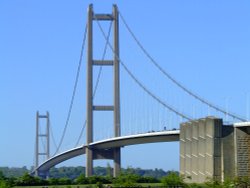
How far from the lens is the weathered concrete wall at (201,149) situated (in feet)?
127

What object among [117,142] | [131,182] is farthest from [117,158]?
[131,182]

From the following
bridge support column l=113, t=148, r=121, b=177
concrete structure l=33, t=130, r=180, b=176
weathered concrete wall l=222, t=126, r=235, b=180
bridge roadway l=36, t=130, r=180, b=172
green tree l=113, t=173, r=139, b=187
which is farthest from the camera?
bridge support column l=113, t=148, r=121, b=177

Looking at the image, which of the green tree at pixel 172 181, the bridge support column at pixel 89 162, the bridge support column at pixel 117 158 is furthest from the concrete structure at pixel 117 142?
the green tree at pixel 172 181

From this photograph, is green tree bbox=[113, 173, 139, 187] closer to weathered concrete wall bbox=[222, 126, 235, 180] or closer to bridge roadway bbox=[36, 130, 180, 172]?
weathered concrete wall bbox=[222, 126, 235, 180]

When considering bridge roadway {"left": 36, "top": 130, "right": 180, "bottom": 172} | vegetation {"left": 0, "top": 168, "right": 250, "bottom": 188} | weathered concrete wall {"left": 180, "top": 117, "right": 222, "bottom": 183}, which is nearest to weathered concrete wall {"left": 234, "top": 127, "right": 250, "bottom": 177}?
weathered concrete wall {"left": 180, "top": 117, "right": 222, "bottom": 183}

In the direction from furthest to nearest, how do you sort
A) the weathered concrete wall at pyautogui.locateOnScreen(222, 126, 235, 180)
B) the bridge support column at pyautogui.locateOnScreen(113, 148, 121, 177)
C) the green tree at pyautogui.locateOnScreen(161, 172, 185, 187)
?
the bridge support column at pyautogui.locateOnScreen(113, 148, 121, 177), the weathered concrete wall at pyautogui.locateOnScreen(222, 126, 235, 180), the green tree at pyautogui.locateOnScreen(161, 172, 185, 187)

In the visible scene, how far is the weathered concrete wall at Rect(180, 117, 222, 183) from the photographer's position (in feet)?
127

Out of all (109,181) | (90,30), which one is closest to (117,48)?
(90,30)

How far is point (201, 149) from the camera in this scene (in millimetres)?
40938

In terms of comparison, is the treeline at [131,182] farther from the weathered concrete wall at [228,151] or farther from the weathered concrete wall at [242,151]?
the weathered concrete wall at [228,151]

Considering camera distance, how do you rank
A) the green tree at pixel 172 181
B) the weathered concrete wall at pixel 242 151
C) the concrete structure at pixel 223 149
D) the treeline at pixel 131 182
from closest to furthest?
1. the treeline at pixel 131 182
2. the green tree at pixel 172 181
3. the weathered concrete wall at pixel 242 151
4. the concrete structure at pixel 223 149

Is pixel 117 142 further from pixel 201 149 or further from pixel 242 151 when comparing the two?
pixel 242 151

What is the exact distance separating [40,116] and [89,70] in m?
56.4

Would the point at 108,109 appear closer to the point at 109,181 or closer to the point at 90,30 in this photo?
the point at 90,30
